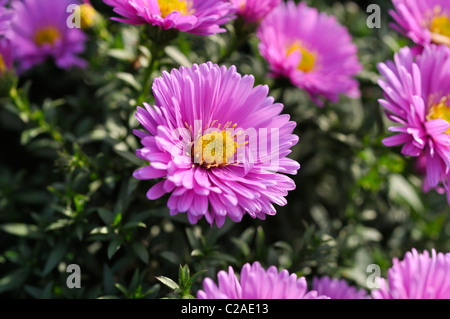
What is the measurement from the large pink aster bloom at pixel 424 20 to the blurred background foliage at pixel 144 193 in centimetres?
17

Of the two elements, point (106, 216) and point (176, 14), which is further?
point (106, 216)

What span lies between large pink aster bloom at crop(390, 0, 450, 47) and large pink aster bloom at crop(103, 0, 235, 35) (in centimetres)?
65

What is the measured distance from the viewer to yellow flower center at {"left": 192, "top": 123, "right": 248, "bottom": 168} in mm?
1286

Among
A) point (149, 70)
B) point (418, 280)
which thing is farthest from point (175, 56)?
point (418, 280)

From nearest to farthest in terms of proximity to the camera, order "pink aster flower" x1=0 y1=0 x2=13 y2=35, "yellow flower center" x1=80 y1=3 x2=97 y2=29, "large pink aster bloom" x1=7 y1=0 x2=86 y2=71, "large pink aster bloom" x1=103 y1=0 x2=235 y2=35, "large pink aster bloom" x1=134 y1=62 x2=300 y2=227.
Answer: "large pink aster bloom" x1=134 y1=62 x2=300 y2=227 → "large pink aster bloom" x1=103 y1=0 x2=235 y2=35 → "pink aster flower" x1=0 y1=0 x2=13 y2=35 → "yellow flower center" x1=80 y1=3 x2=97 y2=29 → "large pink aster bloom" x1=7 y1=0 x2=86 y2=71

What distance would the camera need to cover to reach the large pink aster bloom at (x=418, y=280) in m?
1.17

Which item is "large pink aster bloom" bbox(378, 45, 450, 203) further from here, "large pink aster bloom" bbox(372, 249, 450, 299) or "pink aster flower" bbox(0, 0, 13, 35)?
"pink aster flower" bbox(0, 0, 13, 35)

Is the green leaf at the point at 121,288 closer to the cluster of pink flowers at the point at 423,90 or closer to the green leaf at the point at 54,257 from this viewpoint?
the green leaf at the point at 54,257

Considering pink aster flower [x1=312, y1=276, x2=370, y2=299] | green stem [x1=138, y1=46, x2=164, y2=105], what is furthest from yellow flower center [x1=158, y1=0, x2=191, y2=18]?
pink aster flower [x1=312, y1=276, x2=370, y2=299]

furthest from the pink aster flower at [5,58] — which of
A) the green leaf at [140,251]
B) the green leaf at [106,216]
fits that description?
the green leaf at [140,251]

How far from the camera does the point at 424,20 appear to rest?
1.78 m

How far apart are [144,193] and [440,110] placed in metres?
1.10

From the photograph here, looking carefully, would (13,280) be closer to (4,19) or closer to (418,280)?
(4,19)
